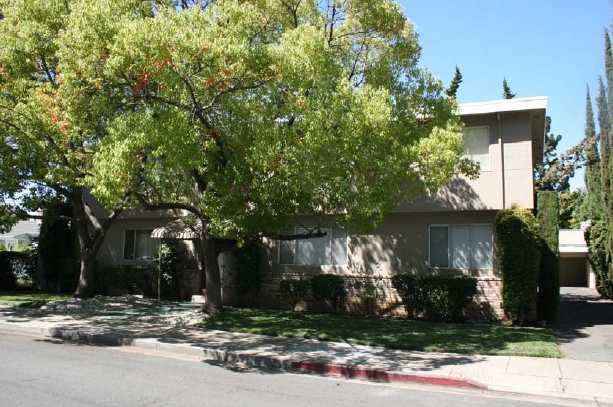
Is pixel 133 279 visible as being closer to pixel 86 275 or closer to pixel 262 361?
pixel 86 275

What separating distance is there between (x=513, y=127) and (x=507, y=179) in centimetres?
153

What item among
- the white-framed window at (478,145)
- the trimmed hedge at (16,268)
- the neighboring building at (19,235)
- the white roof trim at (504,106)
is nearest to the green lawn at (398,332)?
the white-framed window at (478,145)

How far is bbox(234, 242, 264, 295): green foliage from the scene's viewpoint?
57.5ft

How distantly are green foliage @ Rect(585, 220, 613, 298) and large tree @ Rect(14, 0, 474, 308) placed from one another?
1517 cm

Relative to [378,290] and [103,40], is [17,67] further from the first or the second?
[378,290]

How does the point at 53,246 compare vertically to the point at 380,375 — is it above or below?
above

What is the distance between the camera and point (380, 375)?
29.3 feet

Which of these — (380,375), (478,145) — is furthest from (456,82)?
(380,375)

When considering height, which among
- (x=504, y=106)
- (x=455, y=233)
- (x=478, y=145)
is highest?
(x=504, y=106)

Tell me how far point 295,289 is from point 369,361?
7.01 metres

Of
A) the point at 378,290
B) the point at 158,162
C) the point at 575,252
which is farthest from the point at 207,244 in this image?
the point at 575,252

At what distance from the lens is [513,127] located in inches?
591

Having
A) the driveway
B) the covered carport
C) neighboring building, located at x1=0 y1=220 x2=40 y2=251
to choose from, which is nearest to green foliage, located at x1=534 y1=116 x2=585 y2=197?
the covered carport

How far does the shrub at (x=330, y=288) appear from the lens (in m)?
16.1
